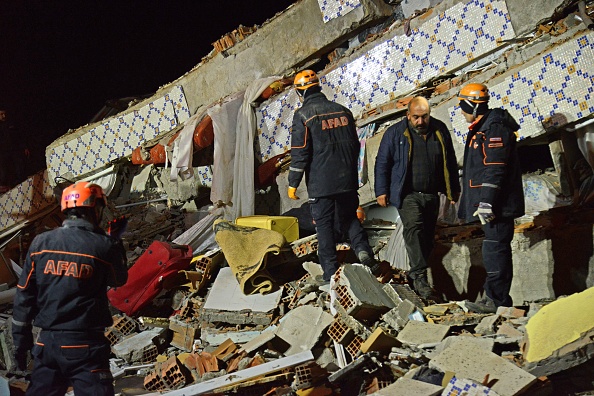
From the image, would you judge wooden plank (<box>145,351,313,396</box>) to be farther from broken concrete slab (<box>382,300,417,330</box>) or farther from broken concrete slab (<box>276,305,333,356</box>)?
broken concrete slab (<box>382,300,417,330</box>)

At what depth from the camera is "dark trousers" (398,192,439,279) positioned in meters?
6.26

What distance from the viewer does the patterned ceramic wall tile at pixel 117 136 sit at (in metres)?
10.9

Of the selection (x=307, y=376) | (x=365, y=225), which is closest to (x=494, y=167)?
(x=307, y=376)

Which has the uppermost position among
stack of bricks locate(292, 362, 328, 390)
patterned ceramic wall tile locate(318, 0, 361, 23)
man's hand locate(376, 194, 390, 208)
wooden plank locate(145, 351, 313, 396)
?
patterned ceramic wall tile locate(318, 0, 361, 23)

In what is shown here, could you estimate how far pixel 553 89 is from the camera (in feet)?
22.6

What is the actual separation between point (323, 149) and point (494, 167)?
5.72ft

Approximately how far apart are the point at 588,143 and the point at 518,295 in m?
1.82

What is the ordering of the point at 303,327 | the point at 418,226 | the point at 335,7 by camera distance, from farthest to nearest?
1. the point at 335,7
2. the point at 418,226
3. the point at 303,327

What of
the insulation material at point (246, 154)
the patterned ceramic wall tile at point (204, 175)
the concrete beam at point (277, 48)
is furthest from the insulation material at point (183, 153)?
the concrete beam at point (277, 48)

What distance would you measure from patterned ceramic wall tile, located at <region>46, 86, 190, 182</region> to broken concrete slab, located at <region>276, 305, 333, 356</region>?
5687mm

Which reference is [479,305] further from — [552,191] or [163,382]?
[163,382]

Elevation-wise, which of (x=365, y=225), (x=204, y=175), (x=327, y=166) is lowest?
(x=365, y=225)

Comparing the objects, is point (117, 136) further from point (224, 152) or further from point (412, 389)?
point (412, 389)

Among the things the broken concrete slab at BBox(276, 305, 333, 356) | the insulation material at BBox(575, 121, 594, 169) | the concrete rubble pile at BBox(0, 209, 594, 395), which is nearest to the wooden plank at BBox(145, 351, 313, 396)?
the concrete rubble pile at BBox(0, 209, 594, 395)
